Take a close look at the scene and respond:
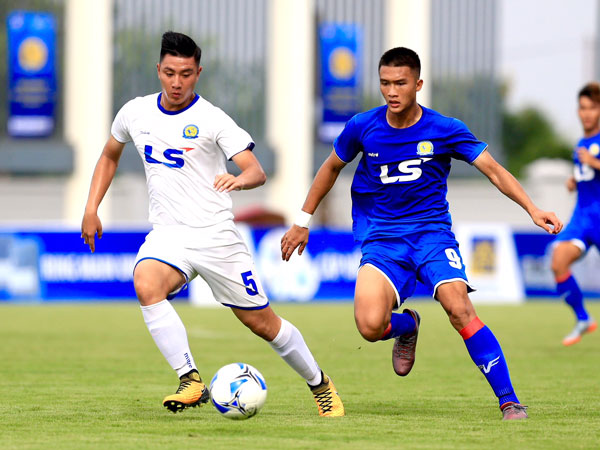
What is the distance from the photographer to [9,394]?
322 inches

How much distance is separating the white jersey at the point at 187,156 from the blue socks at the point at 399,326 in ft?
4.25

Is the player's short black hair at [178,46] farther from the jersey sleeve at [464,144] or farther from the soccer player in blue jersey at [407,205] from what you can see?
the jersey sleeve at [464,144]

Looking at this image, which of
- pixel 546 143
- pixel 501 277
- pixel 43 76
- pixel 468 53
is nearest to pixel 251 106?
pixel 468 53

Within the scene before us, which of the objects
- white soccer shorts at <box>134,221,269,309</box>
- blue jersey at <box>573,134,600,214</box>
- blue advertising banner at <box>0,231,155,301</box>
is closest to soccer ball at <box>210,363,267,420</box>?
white soccer shorts at <box>134,221,269,309</box>

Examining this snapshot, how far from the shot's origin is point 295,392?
8.56m

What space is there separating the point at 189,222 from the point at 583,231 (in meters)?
6.16

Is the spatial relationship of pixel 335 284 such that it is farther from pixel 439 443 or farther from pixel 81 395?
pixel 439 443

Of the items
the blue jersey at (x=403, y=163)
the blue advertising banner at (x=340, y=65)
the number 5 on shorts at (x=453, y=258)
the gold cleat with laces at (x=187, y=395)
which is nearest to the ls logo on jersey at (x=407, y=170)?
the blue jersey at (x=403, y=163)

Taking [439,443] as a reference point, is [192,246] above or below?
above

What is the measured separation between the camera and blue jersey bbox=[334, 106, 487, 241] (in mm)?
7215

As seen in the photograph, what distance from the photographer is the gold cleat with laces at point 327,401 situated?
7.10 meters

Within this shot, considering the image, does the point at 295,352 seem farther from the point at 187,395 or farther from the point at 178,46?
the point at 178,46

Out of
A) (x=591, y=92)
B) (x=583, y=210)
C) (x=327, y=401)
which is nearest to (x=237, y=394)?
(x=327, y=401)

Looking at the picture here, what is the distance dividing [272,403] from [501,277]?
→ 1494cm
